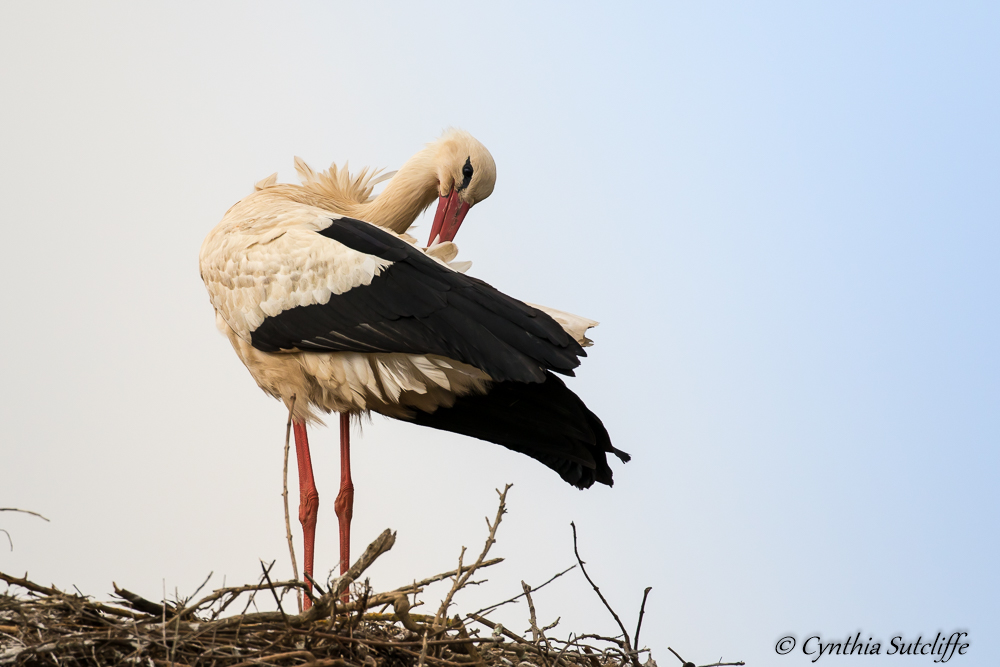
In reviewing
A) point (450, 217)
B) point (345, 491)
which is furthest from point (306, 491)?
point (450, 217)

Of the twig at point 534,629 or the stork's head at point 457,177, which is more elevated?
the stork's head at point 457,177

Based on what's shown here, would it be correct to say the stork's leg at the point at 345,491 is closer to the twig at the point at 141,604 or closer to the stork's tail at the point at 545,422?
the stork's tail at the point at 545,422

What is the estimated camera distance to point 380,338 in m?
3.37

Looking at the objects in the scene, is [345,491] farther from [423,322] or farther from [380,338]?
[423,322]

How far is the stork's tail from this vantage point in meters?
3.63

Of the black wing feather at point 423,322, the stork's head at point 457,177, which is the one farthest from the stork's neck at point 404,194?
the black wing feather at point 423,322

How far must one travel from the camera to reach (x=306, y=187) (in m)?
4.29

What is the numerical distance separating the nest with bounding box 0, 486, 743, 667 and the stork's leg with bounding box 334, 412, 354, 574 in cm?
129

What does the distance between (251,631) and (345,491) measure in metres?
1.50

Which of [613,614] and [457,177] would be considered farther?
[457,177]

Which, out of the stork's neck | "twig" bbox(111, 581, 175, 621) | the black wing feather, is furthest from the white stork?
"twig" bbox(111, 581, 175, 621)

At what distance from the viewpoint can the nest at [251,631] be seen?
246 centimetres

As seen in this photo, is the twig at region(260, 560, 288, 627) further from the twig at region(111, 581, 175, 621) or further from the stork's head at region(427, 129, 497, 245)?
the stork's head at region(427, 129, 497, 245)

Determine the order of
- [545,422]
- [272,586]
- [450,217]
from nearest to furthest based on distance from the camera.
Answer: [272,586] < [545,422] < [450,217]
